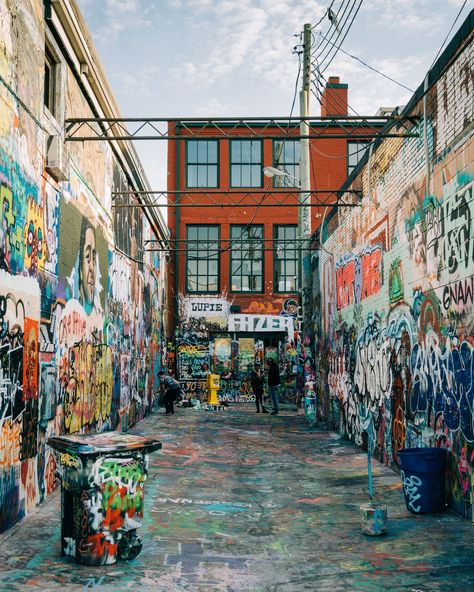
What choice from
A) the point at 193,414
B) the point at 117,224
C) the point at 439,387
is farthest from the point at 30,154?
the point at 193,414

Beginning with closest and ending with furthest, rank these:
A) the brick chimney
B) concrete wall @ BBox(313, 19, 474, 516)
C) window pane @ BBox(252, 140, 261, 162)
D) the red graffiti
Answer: concrete wall @ BBox(313, 19, 474, 516), the red graffiti, window pane @ BBox(252, 140, 261, 162), the brick chimney

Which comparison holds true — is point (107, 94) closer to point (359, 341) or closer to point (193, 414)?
point (359, 341)

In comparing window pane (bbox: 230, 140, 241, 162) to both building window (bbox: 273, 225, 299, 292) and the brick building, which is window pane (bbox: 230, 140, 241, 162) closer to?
the brick building

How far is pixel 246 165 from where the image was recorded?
2800 centimetres

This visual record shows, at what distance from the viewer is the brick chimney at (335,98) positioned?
2842cm

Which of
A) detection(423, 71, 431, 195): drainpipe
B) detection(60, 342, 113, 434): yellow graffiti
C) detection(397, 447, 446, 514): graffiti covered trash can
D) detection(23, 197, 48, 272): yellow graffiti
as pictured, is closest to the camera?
detection(397, 447, 446, 514): graffiti covered trash can

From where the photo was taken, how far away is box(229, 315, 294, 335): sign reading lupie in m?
27.4

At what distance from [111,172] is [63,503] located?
30.9 ft

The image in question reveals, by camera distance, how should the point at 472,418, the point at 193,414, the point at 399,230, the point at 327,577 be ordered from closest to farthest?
the point at 327,577, the point at 472,418, the point at 399,230, the point at 193,414

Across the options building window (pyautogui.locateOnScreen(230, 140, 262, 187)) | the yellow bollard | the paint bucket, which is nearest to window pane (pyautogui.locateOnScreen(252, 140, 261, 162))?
building window (pyautogui.locateOnScreen(230, 140, 262, 187))

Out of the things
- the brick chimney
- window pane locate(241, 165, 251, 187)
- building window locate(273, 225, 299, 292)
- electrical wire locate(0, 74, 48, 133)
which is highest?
the brick chimney

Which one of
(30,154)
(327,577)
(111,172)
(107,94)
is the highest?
(107,94)

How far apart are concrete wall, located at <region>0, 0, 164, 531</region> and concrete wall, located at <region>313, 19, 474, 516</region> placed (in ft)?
15.5

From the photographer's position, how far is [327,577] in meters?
5.79
